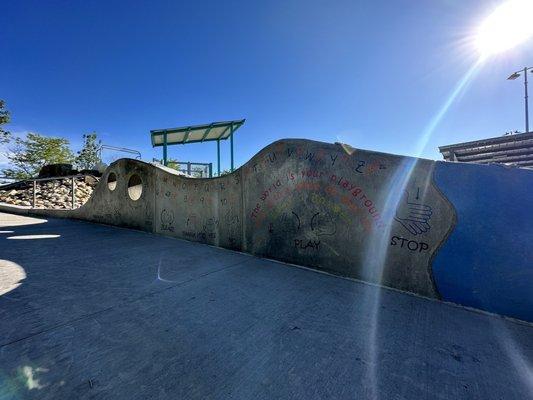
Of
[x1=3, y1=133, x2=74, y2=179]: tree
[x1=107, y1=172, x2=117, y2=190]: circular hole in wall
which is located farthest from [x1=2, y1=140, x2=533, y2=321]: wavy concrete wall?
[x1=3, y1=133, x2=74, y2=179]: tree

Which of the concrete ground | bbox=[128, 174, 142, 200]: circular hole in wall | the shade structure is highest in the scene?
the shade structure

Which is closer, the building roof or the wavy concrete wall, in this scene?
the wavy concrete wall

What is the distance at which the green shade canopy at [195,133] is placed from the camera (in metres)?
12.7

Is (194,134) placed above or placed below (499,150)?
above

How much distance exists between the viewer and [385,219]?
11.5ft

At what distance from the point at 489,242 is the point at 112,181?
871cm

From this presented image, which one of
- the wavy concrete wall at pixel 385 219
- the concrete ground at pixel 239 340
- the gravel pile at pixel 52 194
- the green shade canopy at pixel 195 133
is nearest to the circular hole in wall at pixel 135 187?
the wavy concrete wall at pixel 385 219

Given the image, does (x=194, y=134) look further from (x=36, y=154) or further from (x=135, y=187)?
(x=36, y=154)

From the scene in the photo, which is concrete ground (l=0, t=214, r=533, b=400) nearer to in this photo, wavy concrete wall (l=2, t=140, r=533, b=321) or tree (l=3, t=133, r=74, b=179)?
wavy concrete wall (l=2, t=140, r=533, b=321)

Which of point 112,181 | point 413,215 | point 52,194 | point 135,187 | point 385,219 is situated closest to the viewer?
point 413,215

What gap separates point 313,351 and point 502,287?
85.4 inches

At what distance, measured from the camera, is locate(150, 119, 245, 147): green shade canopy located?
12722 millimetres

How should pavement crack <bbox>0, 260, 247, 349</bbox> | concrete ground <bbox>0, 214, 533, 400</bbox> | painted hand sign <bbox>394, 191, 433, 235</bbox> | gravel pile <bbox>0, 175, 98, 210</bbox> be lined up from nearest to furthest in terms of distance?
1. concrete ground <bbox>0, 214, 533, 400</bbox>
2. pavement crack <bbox>0, 260, 247, 349</bbox>
3. painted hand sign <bbox>394, 191, 433, 235</bbox>
4. gravel pile <bbox>0, 175, 98, 210</bbox>

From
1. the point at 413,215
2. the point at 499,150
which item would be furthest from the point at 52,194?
the point at 499,150
